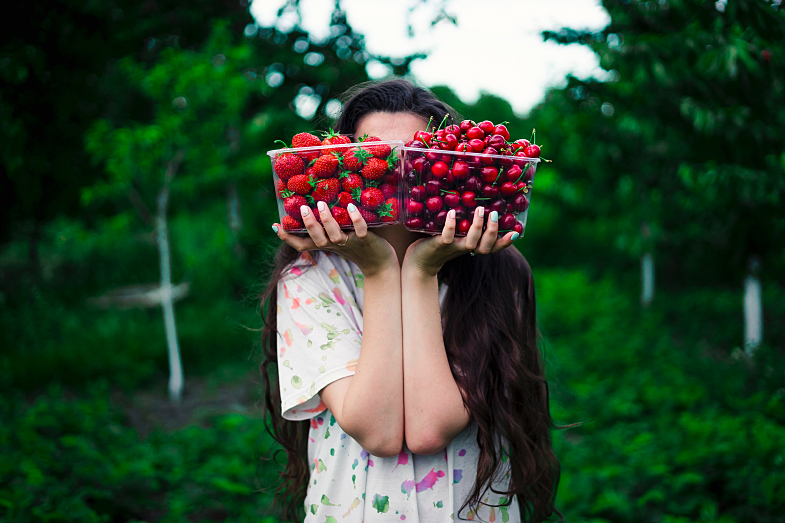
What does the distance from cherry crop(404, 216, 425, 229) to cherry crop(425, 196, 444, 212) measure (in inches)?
1.4

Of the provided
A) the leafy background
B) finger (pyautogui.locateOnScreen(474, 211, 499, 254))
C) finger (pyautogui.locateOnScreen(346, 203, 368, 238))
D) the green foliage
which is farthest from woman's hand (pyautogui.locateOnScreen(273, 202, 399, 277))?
the green foliage

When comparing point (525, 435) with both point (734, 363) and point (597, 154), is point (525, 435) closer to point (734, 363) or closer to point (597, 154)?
point (734, 363)

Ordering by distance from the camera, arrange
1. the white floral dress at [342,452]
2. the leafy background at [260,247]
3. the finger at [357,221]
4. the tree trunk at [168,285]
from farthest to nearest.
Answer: the tree trunk at [168,285] → the leafy background at [260,247] → the white floral dress at [342,452] → the finger at [357,221]

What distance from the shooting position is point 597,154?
5.15 meters

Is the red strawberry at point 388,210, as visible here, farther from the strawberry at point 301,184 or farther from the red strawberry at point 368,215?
the strawberry at point 301,184

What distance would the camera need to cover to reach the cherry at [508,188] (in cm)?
110

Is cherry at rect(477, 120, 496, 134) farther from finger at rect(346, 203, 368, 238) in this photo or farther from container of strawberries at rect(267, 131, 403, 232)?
finger at rect(346, 203, 368, 238)

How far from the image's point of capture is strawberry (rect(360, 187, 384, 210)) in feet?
3.60

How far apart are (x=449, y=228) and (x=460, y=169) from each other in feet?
0.45

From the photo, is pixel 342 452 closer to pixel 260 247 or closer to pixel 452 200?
pixel 452 200

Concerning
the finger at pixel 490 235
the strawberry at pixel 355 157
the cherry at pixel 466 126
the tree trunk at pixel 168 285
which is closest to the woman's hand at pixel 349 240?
the strawberry at pixel 355 157

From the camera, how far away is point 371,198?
110 centimetres

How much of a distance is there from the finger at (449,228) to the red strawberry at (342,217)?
0.20 metres

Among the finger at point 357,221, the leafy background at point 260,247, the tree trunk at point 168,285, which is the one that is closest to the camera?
the finger at point 357,221
